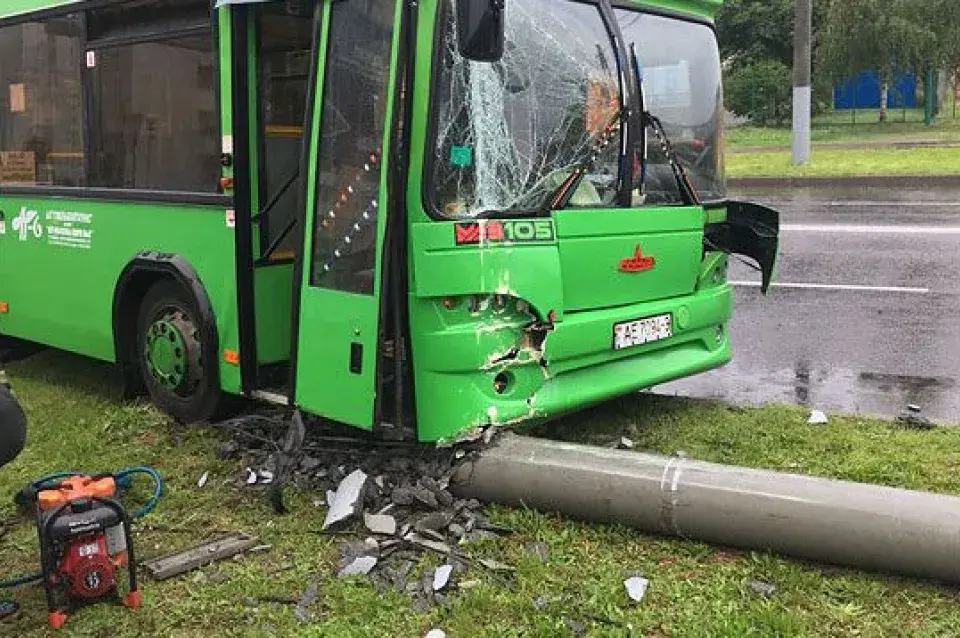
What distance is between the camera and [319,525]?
466 centimetres

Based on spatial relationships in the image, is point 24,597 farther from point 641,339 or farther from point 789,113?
point 789,113

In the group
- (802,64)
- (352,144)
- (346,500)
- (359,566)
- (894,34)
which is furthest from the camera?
(894,34)

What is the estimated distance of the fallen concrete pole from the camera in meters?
3.75

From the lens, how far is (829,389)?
6824 millimetres

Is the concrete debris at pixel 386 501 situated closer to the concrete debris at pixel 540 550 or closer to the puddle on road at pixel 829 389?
the concrete debris at pixel 540 550

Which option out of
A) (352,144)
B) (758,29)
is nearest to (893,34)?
(758,29)

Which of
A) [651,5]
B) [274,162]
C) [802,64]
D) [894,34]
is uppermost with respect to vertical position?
[894,34]

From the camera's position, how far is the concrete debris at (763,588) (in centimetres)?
379

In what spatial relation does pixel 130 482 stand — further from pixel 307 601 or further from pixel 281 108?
pixel 281 108

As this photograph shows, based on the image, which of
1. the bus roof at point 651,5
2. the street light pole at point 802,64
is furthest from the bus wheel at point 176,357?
the street light pole at point 802,64

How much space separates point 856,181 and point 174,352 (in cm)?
1671

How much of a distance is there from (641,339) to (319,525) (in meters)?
1.93

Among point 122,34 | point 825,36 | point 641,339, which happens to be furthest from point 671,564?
point 825,36

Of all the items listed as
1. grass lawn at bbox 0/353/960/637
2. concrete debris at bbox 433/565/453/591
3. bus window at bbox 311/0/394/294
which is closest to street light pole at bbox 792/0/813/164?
grass lawn at bbox 0/353/960/637
